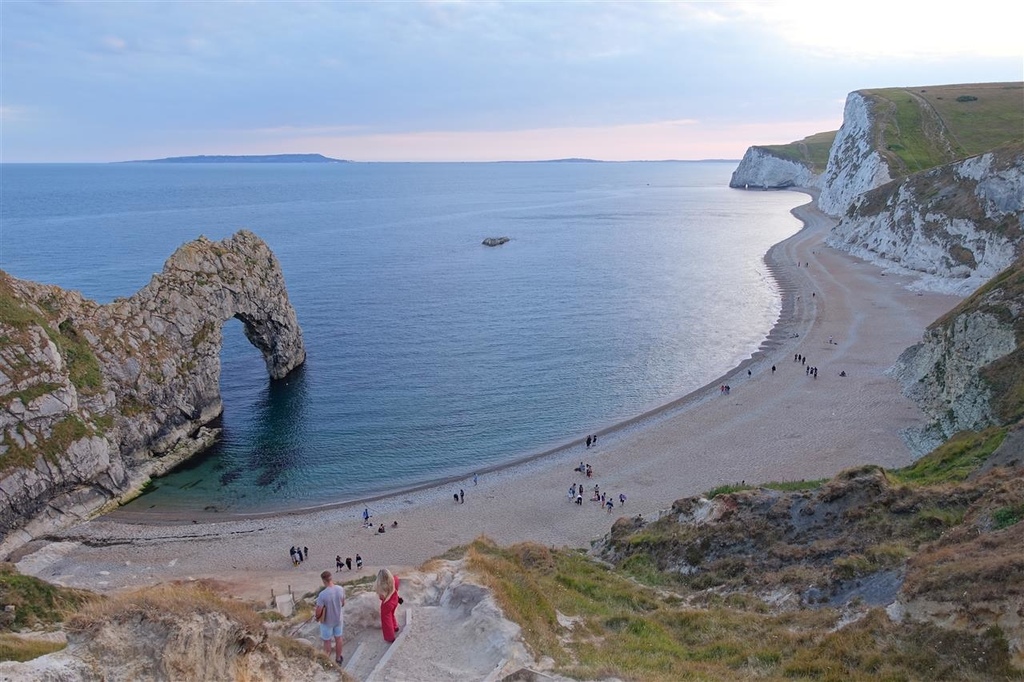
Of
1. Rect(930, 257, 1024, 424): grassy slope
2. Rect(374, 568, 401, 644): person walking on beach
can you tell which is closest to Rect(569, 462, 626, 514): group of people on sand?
Rect(930, 257, 1024, 424): grassy slope

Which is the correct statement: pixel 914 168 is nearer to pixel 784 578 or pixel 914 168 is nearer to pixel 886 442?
pixel 886 442

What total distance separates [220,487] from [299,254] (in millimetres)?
78935

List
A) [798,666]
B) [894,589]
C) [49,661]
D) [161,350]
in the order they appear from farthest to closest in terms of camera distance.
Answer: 1. [161,350]
2. [894,589]
3. [798,666]
4. [49,661]

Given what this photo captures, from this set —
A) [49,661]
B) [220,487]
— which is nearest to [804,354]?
[220,487]

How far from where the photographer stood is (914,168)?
104438mm

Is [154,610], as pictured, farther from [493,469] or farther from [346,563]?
[493,469]

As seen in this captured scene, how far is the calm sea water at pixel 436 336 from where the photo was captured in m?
44.0

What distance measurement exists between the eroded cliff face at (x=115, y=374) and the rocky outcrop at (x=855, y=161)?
327 ft

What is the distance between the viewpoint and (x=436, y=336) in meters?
68.4

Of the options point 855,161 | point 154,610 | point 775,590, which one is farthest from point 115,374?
point 855,161

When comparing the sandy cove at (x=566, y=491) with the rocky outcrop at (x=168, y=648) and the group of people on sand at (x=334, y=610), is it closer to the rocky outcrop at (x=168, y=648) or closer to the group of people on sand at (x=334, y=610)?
the group of people on sand at (x=334, y=610)

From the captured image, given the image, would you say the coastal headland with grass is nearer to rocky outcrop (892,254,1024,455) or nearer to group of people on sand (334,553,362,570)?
rocky outcrop (892,254,1024,455)

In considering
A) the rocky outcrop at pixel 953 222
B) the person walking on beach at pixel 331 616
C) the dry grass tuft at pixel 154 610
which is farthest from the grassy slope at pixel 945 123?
the dry grass tuft at pixel 154 610

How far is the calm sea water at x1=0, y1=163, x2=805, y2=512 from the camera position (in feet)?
144
